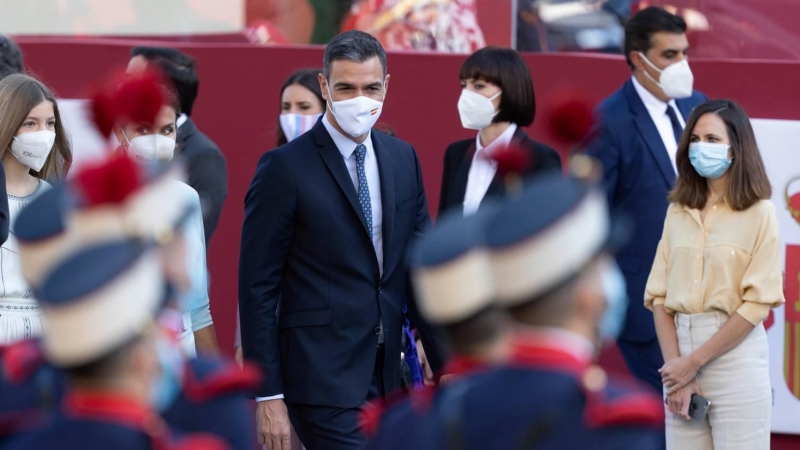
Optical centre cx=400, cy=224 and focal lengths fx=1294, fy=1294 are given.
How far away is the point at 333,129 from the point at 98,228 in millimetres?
2520

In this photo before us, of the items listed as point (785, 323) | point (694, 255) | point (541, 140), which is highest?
point (541, 140)

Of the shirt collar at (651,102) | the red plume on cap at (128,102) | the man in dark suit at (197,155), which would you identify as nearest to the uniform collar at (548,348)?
the red plume on cap at (128,102)

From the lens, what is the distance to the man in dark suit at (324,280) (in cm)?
452

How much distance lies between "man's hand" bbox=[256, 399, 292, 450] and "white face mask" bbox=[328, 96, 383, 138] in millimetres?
1000

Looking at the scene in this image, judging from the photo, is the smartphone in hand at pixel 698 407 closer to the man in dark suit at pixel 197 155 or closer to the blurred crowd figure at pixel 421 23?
the man in dark suit at pixel 197 155

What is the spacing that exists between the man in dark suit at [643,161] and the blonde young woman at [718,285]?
37 centimetres

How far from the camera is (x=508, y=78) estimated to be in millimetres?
5875

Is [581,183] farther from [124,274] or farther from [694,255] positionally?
[694,255]

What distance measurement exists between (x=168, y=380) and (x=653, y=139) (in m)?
3.76

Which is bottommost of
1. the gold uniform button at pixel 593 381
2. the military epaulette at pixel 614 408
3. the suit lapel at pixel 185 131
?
the military epaulette at pixel 614 408

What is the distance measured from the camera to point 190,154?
590cm

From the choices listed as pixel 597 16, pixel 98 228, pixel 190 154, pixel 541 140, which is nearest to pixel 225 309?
pixel 190 154

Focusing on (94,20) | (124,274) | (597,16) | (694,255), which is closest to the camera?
(124,274)

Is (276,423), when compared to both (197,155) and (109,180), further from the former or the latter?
(109,180)
